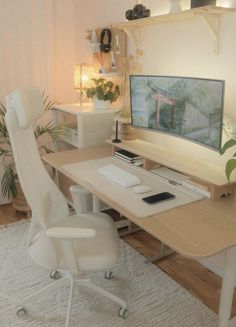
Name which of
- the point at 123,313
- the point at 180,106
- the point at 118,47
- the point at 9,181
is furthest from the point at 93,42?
the point at 123,313

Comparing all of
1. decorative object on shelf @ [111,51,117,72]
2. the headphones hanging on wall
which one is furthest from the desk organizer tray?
the headphones hanging on wall

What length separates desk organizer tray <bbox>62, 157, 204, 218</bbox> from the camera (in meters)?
1.58

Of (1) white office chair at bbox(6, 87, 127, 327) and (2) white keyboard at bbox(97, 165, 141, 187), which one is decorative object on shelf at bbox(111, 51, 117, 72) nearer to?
(2) white keyboard at bbox(97, 165, 141, 187)

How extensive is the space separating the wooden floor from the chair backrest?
38.8 inches

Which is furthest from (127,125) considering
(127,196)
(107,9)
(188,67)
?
(107,9)

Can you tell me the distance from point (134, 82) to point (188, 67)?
408 millimetres

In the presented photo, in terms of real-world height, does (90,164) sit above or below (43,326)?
above

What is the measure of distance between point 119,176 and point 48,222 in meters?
0.52

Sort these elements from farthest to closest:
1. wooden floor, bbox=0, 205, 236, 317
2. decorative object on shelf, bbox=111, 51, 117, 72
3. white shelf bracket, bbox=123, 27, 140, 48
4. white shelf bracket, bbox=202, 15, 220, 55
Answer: decorative object on shelf, bbox=111, 51, 117, 72 < white shelf bracket, bbox=123, 27, 140, 48 < wooden floor, bbox=0, 205, 236, 317 < white shelf bracket, bbox=202, 15, 220, 55

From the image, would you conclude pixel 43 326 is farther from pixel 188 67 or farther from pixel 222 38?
pixel 222 38

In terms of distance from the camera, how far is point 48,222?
1.66 meters

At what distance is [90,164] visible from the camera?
222 cm

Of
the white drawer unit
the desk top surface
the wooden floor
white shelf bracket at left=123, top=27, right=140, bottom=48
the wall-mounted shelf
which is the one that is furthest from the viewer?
the white drawer unit

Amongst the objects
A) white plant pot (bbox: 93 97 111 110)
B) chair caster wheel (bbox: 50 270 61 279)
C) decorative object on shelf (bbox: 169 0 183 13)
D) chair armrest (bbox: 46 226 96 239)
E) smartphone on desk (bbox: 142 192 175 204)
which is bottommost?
chair caster wheel (bbox: 50 270 61 279)
